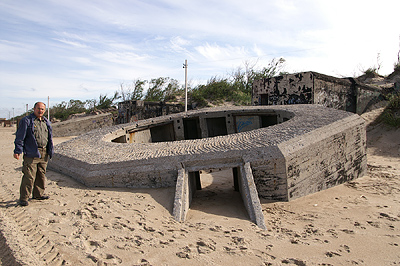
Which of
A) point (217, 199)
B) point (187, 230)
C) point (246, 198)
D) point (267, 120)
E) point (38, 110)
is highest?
point (38, 110)

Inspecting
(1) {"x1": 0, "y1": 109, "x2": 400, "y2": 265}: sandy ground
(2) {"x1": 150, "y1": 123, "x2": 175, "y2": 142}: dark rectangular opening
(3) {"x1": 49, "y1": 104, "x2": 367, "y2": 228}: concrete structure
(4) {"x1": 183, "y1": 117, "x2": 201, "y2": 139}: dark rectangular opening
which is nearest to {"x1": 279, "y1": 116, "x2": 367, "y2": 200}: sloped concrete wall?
(3) {"x1": 49, "y1": 104, "x2": 367, "y2": 228}: concrete structure

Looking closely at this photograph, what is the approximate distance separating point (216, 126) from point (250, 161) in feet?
17.3

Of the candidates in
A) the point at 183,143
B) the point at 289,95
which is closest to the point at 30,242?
the point at 183,143

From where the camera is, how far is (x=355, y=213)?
13.3 feet

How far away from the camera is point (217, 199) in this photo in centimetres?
480

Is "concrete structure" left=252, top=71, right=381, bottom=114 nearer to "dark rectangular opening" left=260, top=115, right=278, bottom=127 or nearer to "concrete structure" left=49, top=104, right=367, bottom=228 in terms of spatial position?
"dark rectangular opening" left=260, top=115, right=278, bottom=127

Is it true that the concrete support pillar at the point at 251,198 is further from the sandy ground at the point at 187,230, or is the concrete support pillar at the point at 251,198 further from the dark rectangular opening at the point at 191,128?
the dark rectangular opening at the point at 191,128

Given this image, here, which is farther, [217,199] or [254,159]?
[217,199]

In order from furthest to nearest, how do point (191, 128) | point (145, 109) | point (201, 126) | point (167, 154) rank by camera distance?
point (145, 109) < point (191, 128) < point (201, 126) < point (167, 154)

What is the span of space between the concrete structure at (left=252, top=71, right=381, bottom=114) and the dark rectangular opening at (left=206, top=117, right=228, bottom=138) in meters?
3.86

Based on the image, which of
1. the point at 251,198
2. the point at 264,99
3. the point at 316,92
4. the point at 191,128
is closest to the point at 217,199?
the point at 251,198

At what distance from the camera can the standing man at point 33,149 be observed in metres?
3.65

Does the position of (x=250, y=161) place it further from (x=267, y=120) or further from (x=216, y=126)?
(x=216, y=126)

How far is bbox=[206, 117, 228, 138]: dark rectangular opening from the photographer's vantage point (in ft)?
30.8
